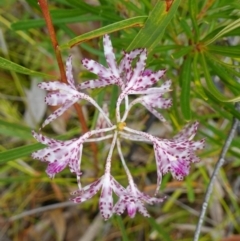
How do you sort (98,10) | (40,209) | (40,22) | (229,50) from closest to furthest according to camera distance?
1. (229,50)
2. (98,10)
3. (40,22)
4. (40,209)

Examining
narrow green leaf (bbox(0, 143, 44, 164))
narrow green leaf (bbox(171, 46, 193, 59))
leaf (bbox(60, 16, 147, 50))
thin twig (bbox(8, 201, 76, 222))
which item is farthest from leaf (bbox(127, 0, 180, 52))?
thin twig (bbox(8, 201, 76, 222))

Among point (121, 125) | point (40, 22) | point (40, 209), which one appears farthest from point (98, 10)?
point (40, 209)

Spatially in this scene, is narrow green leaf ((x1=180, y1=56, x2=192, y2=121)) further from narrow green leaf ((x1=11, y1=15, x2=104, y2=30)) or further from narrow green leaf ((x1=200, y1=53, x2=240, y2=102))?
narrow green leaf ((x1=11, y1=15, x2=104, y2=30))

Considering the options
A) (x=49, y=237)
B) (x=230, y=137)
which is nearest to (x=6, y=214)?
(x=49, y=237)

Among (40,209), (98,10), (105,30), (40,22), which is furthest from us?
(40,209)

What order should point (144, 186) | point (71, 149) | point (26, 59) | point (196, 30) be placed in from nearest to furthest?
1. point (71, 149)
2. point (196, 30)
3. point (144, 186)
4. point (26, 59)

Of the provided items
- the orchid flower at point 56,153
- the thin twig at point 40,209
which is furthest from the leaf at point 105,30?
the thin twig at point 40,209

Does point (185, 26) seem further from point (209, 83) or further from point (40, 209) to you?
point (40, 209)

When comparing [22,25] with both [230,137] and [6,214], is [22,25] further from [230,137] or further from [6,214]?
[6,214]

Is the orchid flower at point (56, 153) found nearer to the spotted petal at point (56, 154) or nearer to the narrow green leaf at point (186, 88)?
the spotted petal at point (56, 154)
